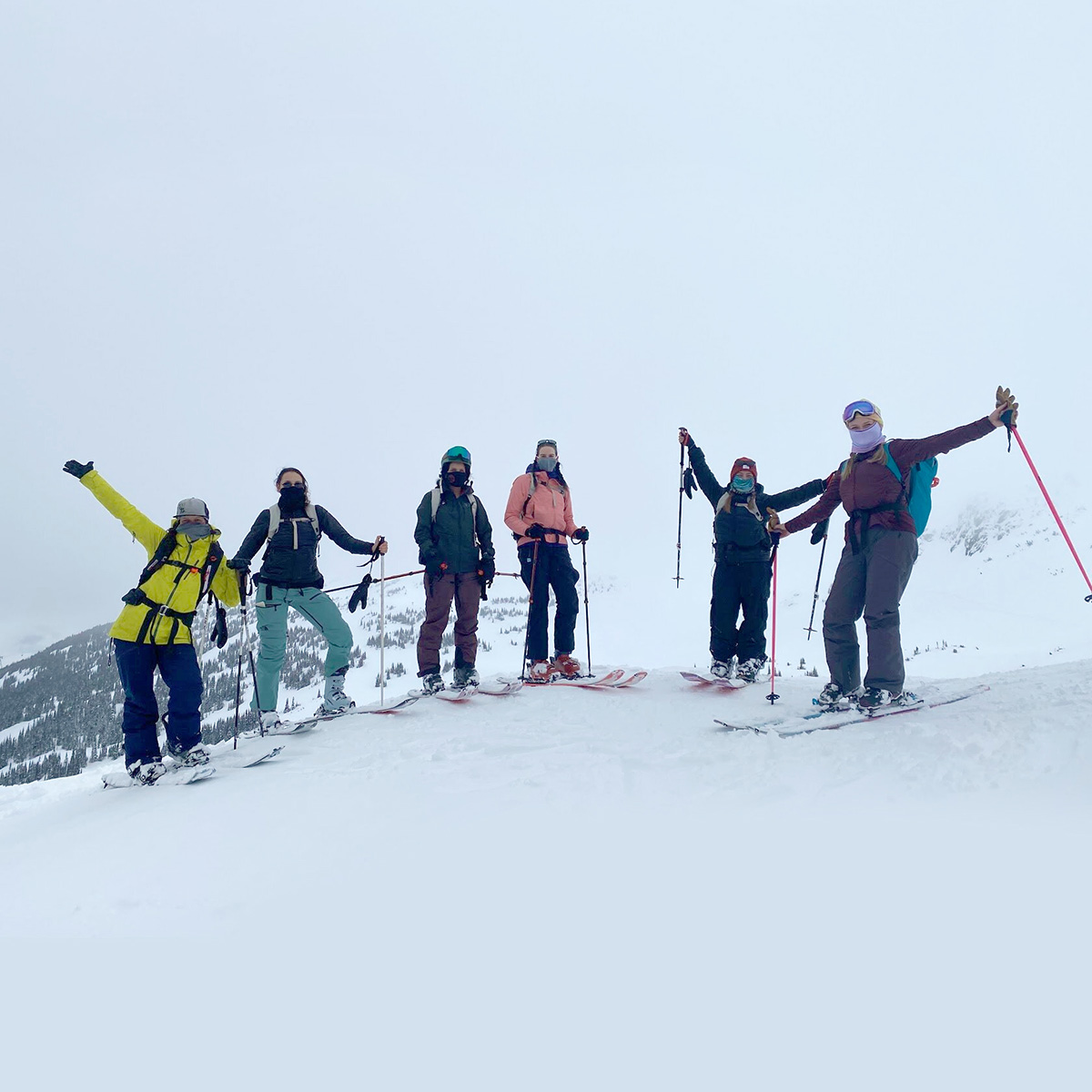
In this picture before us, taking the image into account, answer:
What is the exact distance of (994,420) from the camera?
511 centimetres

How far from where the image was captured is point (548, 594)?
26.0 ft

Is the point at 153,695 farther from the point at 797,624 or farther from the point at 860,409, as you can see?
the point at 797,624

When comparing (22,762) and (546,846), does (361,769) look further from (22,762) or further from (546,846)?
(22,762)

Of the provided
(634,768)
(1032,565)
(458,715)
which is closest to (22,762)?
(458,715)

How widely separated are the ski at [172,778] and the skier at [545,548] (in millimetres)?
3612

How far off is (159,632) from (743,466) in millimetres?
5943

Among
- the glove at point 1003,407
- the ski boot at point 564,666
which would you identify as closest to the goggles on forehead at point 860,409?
the glove at point 1003,407

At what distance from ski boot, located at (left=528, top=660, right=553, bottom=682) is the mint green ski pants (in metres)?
2.16

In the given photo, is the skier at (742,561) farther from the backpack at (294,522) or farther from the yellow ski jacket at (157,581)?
the yellow ski jacket at (157,581)

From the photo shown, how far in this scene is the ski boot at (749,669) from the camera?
7.77 m

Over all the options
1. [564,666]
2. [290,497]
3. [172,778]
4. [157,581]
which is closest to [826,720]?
[564,666]

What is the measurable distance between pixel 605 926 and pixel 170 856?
7.50ft

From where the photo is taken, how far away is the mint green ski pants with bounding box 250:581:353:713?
6633mm

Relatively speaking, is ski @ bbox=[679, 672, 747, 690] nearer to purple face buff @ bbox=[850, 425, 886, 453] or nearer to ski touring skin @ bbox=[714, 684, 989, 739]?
ski touring skin @ bbox=[714, 684, 989, 739]
